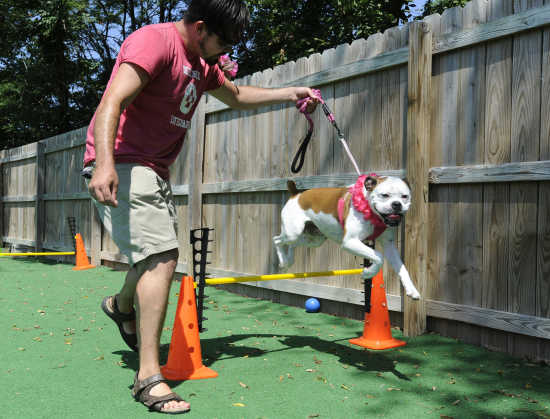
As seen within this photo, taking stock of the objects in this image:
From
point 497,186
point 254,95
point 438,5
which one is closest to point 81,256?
point 254,95

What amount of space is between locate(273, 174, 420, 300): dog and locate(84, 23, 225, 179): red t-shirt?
3.57ft

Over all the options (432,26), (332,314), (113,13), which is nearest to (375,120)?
(432,26)

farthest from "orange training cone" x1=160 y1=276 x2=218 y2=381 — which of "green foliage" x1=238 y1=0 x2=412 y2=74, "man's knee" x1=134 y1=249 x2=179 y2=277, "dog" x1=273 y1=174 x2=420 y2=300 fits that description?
"green foliage" x1=238 y1=0 x2=412 y2=74

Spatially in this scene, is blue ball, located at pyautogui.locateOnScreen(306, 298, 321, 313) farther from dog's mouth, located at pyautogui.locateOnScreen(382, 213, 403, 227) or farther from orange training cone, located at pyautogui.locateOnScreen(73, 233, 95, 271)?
orange training cone, located at pyautogui.locateOnScreen(73, 233, 95, 271)

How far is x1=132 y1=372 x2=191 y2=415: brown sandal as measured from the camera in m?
2.52

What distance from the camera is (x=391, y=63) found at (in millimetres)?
4391

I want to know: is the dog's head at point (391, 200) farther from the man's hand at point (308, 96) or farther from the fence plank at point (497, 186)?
the fence plank at point (497, 186)

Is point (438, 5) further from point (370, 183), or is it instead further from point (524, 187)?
point (370, 183)

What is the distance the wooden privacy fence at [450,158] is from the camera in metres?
3.47

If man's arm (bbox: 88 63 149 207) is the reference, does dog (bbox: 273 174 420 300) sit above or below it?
below

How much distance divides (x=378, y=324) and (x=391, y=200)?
137 cm

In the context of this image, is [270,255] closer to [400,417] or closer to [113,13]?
[400,417]

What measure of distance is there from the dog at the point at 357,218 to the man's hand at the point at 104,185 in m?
1.44

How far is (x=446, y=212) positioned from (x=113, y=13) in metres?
20.8
